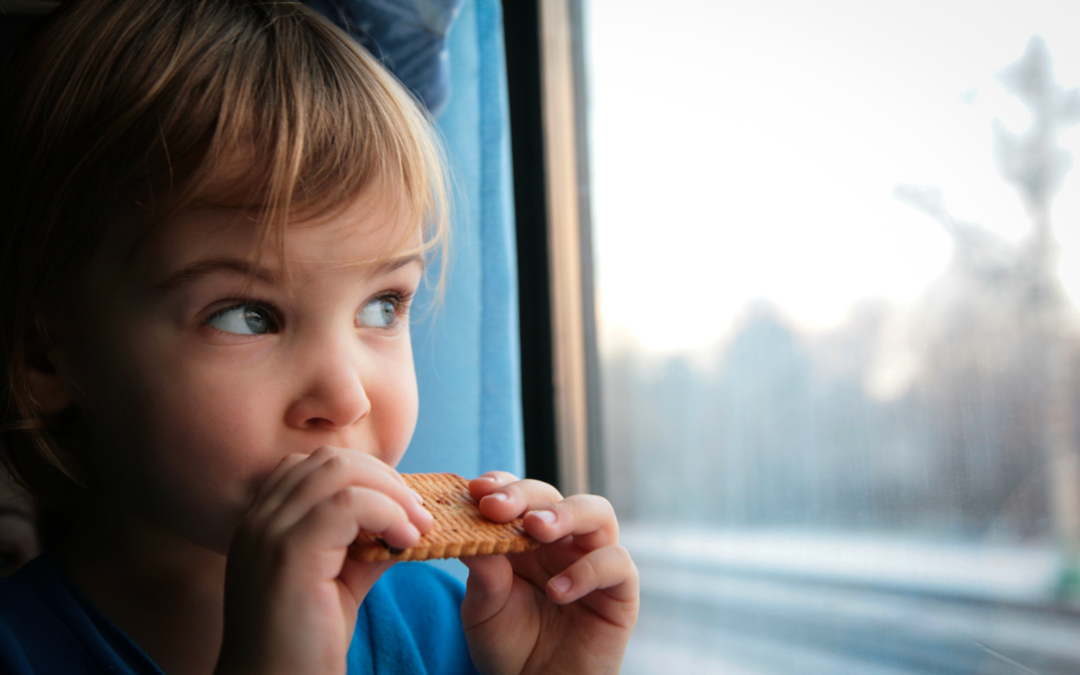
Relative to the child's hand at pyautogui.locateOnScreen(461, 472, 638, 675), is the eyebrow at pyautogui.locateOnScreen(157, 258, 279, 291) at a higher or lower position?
higher

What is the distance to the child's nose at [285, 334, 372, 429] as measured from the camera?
2.40 ft

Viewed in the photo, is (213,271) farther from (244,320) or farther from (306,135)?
(306,135)

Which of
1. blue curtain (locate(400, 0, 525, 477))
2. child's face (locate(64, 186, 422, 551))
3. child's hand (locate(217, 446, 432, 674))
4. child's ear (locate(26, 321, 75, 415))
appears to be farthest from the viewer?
blue curtain (locate(400, 0, 525, 477))

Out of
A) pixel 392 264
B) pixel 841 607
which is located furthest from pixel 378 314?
pixel 841 607

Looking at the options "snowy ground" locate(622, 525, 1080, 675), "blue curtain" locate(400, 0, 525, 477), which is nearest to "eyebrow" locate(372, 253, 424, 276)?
"blue curtain" locate(400, 0, 525, 477)

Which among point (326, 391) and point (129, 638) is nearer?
point (326, 391)

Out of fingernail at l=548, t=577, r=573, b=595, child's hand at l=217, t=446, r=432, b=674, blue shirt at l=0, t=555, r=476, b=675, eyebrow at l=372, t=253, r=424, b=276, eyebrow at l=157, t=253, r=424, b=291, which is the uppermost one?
eyebrow at l=372, t=253, r=424, b=276

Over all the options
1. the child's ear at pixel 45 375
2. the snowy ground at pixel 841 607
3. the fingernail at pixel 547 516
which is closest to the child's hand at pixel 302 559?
the fingernail at pixel 547 516

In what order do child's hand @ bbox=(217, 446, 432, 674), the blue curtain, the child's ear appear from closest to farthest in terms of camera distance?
child's hand @ bbox=(217, 446, 432, 674) → the child's ear → the blue curtain

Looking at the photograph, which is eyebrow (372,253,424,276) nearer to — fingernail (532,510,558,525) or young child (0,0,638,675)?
young child (0,0,638,675)

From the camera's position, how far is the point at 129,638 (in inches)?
33.6

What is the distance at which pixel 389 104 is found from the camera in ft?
2.97

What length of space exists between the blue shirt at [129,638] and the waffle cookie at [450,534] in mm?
357

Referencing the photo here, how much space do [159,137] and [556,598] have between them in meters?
0.71
